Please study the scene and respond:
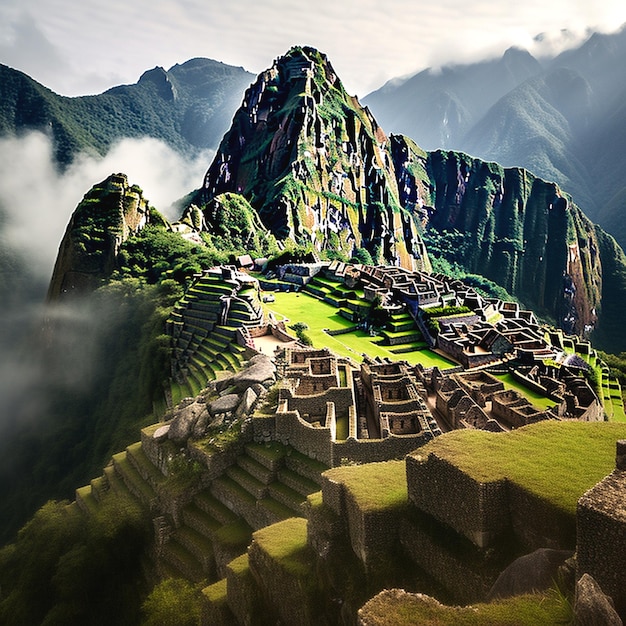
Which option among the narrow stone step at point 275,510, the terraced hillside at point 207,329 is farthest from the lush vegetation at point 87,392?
the narrow stone step at point 275,510

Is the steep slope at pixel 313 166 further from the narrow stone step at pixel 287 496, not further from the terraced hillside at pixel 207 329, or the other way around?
the narrow stone step at pixel 287 496

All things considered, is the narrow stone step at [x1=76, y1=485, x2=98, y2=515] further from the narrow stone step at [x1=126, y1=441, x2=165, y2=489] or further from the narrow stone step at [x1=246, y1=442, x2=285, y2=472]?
the narrow stone step at [x1=246, y1=442, x2=285, y2=472]

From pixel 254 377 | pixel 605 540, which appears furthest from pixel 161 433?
pixel 605 540

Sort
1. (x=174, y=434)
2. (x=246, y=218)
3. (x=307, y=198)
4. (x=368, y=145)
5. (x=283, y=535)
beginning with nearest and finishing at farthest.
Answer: (x=283, y=535), (x=174, y=434), (x=246, y=218), (x=307, y=198), (x=368, y=145)

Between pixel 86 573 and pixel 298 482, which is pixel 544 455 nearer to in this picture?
pixel 298 482

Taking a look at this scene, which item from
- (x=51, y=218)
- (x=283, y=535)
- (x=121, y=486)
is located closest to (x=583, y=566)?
(x=283, y=535)

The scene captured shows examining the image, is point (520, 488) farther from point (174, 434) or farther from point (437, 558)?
point (174, 434)
